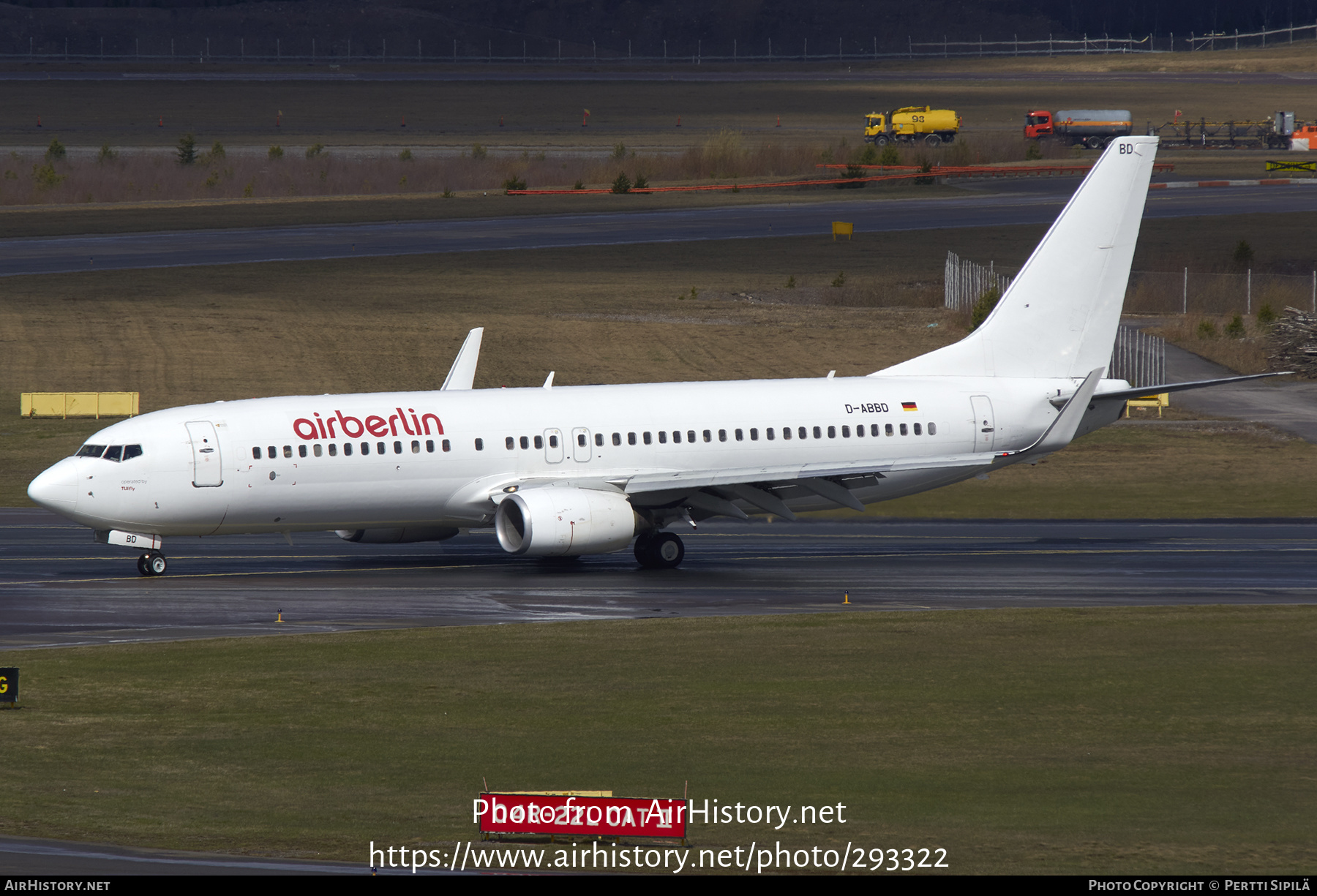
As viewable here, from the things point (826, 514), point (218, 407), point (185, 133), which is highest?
point (185, 133)

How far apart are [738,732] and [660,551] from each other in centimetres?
1757

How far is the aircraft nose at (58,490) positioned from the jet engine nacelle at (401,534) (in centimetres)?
633

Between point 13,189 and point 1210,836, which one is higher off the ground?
point 13,189

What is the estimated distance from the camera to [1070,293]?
46969 mm

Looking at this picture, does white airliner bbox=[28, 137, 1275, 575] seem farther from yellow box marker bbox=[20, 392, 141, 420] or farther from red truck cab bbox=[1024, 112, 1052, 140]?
red truck cab bbox=[1024, 112, 1052, 140]

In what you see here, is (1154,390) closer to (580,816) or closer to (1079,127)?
(580,816)

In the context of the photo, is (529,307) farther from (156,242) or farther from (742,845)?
(742,845)

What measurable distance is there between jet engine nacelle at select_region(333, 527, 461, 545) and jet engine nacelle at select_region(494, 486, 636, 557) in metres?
2.14

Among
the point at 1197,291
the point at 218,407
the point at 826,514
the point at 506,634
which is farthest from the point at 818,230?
the point at 506,634

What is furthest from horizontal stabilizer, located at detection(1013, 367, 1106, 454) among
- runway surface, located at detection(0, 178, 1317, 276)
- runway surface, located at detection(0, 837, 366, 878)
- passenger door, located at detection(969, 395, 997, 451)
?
runway surface, located at detection(0, 178, 1317, 276)

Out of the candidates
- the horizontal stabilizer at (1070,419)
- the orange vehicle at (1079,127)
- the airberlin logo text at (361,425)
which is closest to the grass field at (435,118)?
the orange vehicle at (1079,127)

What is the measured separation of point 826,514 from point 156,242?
192 feet

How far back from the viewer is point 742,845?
1866 centimetres

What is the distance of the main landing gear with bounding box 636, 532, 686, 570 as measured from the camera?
42250 millimetres
